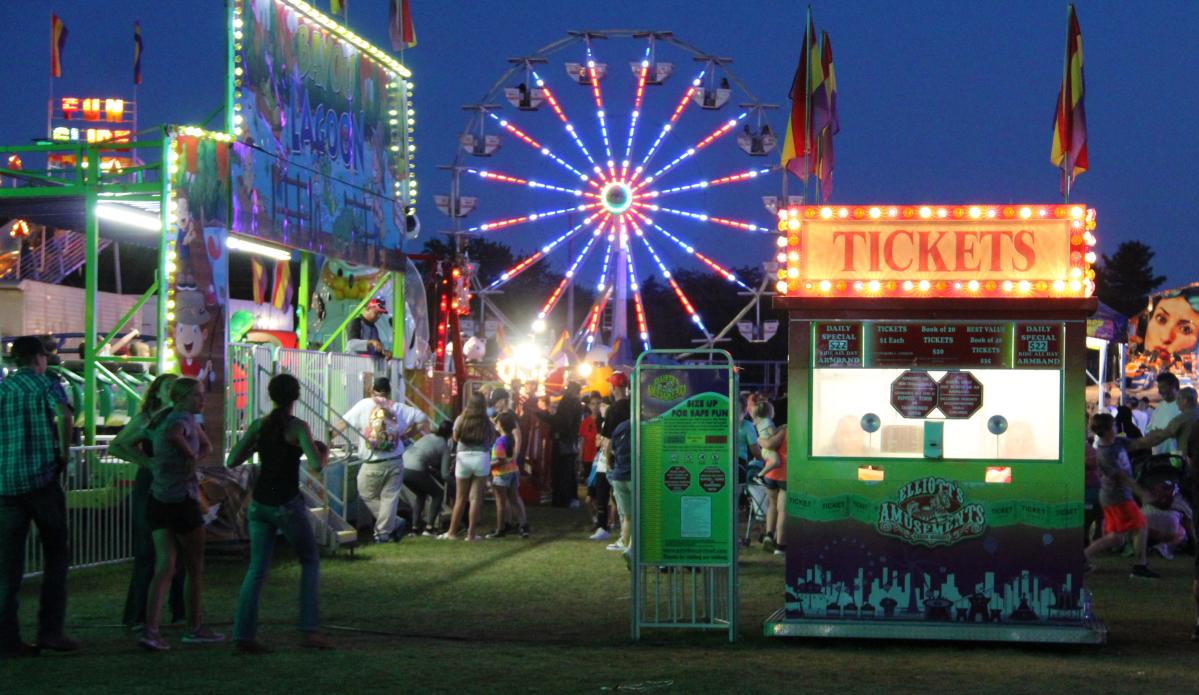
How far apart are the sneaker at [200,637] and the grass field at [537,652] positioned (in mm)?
107

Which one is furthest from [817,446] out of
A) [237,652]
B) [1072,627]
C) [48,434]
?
[48,434]

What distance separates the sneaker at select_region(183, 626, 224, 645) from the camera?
9109 mm

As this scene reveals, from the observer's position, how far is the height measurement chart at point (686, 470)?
32.8 ft

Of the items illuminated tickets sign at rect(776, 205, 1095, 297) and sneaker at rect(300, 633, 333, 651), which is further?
illuminated tickets sign at rect(776, 205, 1095, 297)

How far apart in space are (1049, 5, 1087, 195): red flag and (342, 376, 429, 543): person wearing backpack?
7281 millimetres

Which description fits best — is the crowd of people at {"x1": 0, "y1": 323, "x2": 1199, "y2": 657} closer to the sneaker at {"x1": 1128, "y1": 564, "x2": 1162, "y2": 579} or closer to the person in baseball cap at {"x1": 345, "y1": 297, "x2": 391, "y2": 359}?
the sneaker at {"x1": 1128, "y1": 564, "x2": 1162, "y2": 579}

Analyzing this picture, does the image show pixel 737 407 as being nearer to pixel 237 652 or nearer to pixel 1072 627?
pixel 1072 627

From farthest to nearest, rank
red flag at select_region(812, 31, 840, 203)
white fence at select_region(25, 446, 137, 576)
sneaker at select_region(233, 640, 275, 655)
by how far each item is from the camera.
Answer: white fence at select_region(25, 446, 137, 576) < red flag at select_region(812, 31, 840, 203) < sneaker at select_region(233, 640, 275, 655)

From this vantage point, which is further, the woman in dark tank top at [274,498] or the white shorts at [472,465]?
the white shorts at [472,465]

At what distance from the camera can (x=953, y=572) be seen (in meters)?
9.58

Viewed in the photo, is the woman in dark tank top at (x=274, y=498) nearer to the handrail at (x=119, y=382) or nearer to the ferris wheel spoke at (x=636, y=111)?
the handrail at (x=119, y=382)

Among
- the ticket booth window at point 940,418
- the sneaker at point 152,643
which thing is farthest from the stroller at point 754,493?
the sneaker at point 152,643

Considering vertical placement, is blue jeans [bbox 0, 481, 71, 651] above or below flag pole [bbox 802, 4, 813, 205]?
below

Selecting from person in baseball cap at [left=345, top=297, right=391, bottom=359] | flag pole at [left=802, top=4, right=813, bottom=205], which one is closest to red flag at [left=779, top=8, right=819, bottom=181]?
flag pole at [left=802, top=4, right=813, bottom=205]
